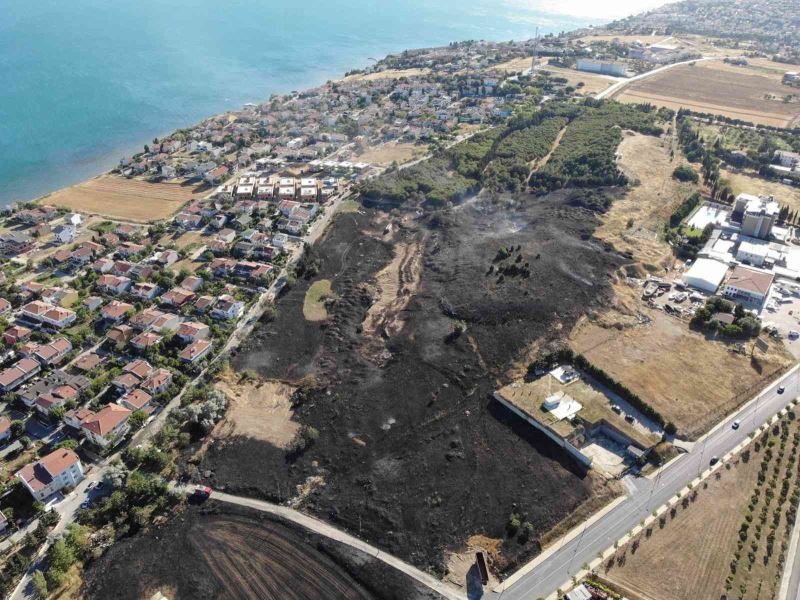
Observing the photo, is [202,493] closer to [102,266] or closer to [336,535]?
[336,535]

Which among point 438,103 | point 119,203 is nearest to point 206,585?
point 119,203

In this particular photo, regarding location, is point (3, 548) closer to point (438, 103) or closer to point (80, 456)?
point (80, 456)

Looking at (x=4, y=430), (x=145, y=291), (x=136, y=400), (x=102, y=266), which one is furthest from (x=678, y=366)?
(x=102, y=266)

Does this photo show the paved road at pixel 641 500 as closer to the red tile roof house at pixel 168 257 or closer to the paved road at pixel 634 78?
the red tile roof house at pixel 168 257

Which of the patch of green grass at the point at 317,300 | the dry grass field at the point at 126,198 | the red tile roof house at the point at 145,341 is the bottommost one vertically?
the dry grass field at the point at 126,198

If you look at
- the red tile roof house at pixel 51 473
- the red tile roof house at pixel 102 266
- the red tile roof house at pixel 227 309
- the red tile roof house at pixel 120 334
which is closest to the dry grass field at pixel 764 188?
the red tile roof house at pixel 227 309
